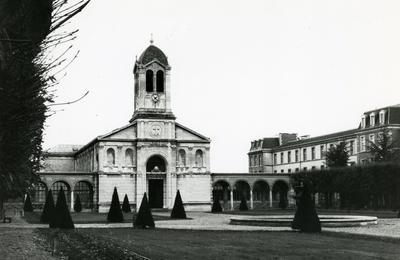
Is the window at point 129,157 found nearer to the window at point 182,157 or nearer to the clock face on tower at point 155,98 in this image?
the window at point 182,157

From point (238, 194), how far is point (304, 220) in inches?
1979

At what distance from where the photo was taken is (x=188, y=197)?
185ft

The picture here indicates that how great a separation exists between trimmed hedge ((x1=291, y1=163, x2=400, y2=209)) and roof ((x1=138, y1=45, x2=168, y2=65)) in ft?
59.6

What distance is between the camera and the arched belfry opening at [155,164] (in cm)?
5653

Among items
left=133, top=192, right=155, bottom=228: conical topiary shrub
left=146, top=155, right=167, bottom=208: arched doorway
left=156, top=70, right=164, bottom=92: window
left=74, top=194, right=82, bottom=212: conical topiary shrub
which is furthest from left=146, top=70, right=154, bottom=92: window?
left=133, top=192, right=155, bottom=228: conical topiary shrub

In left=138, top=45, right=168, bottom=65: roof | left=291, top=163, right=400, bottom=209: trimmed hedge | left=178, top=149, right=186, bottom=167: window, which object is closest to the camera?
left=291, top=163, right=400, bottom=209: trimmed hedge

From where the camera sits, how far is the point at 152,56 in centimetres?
5712

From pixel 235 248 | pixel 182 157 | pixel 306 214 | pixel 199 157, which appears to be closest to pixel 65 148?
pixel 182 157

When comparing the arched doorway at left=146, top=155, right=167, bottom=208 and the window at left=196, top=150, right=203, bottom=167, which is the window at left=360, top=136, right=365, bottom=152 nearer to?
the window at left=196, top=150, right=203, bottom=167

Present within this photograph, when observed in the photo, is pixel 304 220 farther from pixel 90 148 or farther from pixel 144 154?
pixel 90 148

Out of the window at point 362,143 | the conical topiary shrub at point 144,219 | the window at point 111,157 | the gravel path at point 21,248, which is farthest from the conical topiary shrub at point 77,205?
the window at point 362,143

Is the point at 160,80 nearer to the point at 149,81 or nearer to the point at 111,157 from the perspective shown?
the point at 149,81

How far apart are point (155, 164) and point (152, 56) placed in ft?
33.8

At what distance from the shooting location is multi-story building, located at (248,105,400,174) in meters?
62.7
